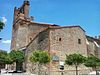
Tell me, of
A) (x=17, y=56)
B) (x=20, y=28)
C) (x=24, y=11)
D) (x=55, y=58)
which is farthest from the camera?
(x=24, y=11)

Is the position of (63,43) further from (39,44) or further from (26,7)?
(26,7)

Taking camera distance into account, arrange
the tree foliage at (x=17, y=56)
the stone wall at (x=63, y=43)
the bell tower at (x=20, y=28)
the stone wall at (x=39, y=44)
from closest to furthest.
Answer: the stone wall at (x=63, y=43), the stone wall at (x=39, y=44), the tree foliage at (x=17, y=56), the bell tower at (x=20, y=28)

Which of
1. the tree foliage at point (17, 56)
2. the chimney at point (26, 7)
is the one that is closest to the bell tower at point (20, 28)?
→ the chimney at point (26, 7)

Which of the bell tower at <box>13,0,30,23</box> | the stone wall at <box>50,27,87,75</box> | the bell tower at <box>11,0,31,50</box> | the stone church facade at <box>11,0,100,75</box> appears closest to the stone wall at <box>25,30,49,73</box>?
the stone church facade at <box>11,0,100,75</box>

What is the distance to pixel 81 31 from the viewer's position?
31562 millimetres

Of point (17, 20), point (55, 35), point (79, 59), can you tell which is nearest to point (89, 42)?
point (55, 35)

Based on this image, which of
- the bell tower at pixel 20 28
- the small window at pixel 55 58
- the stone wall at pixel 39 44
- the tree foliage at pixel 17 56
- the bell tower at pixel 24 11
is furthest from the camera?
the bell tower at pixel 24 11

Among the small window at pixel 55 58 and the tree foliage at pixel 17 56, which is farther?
the tree foliage at pixel 17 56

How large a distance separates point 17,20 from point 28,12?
3.18 meters

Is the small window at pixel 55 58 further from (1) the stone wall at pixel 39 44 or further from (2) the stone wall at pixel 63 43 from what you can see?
(1) the stone wall at pixel 39 44

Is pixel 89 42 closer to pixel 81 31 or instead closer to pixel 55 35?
pixel 81 31

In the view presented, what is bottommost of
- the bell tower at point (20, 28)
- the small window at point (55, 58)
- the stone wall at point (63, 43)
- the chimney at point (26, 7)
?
the small window at point (55, 58)

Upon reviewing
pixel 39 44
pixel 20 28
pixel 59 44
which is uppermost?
pixel 20 28

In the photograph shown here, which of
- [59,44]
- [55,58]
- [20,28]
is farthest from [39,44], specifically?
[20,28]
